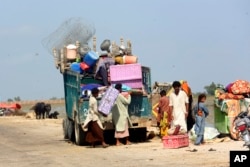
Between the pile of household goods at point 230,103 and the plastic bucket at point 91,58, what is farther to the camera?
the plastic bucket at point 91,58

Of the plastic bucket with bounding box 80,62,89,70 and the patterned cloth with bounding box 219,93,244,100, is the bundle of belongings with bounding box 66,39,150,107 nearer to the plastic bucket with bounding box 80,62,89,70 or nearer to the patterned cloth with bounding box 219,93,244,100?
the plastic bucket with bounding box 80,62,89,70

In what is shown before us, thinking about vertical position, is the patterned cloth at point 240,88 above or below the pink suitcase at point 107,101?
above

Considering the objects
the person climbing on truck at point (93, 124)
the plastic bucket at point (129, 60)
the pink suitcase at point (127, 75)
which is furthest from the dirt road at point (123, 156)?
the plastic bucket at point (129, 60)

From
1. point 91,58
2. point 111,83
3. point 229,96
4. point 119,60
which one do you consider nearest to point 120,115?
point 111,83

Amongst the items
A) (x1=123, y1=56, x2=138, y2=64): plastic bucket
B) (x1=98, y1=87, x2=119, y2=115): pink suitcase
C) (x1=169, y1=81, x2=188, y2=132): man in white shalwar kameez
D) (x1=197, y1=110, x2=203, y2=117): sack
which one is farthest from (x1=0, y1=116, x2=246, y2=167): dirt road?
(x1=123, y1=56, x2=138, y2=64): plastic bucket

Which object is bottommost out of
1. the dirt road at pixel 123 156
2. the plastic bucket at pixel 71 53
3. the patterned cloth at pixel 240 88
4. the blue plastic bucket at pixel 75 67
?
the dirt road at pixel 123 156

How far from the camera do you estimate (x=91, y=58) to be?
2006 cm

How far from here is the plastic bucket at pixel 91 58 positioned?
2005 cm

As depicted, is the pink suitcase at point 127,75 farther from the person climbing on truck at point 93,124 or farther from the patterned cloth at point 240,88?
the patterned cloth at point 240,88

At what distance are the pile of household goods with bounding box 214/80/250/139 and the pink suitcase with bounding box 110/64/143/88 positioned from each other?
240 cm

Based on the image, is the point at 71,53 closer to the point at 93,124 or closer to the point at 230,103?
the point at 93,124

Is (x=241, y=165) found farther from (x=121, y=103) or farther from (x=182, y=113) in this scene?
(x=121, y=103)

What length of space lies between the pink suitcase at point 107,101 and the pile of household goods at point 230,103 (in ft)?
10.5

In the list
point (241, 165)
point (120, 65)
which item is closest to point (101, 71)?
point (120, 65)
